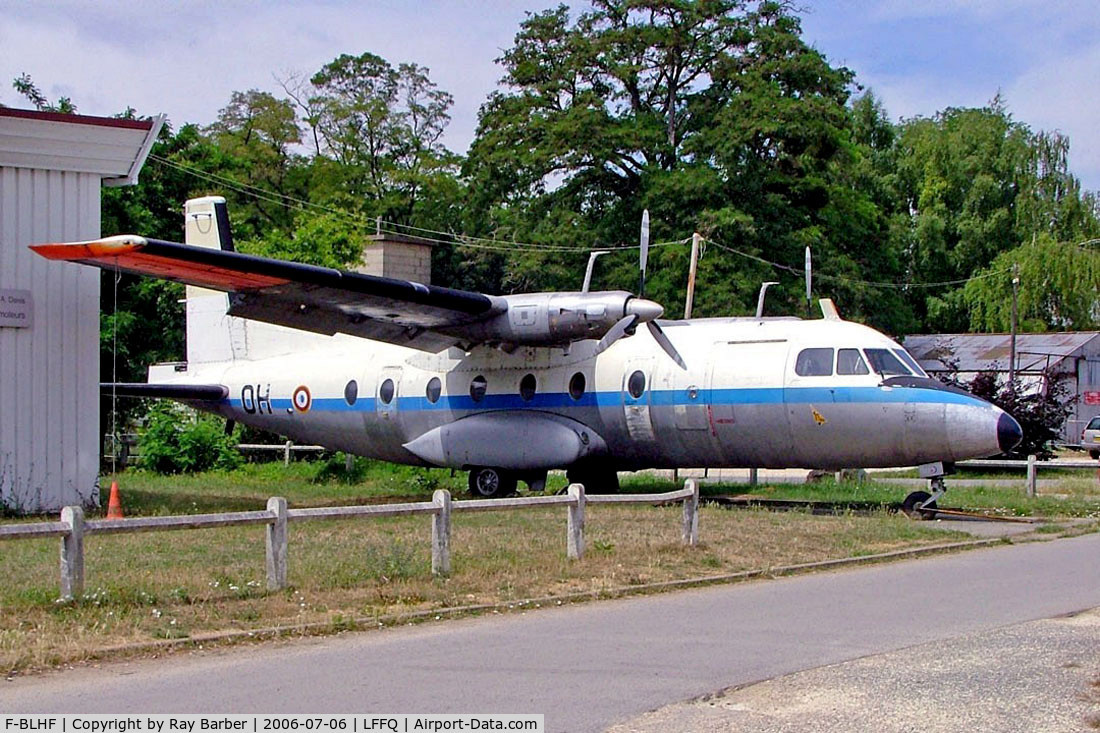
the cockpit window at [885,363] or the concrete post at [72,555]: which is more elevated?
the cockpit window at [885,363]

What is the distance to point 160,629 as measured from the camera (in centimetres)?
950

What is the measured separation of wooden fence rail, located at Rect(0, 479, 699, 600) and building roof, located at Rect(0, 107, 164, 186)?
859 cm

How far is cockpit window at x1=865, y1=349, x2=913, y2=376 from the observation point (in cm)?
1895

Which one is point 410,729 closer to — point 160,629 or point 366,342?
point 160,629

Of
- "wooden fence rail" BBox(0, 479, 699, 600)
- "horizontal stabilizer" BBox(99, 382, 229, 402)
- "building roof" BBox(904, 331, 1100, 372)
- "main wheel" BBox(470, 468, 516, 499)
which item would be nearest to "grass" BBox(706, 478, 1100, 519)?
"main wheel" BBox(470, 468, 516, 499)

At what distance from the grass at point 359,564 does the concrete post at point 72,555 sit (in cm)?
12

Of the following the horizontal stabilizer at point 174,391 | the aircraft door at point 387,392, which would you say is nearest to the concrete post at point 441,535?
the aircraft door at point 387,392

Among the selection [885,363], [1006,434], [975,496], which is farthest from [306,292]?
[975,496]

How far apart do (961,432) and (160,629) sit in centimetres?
1212

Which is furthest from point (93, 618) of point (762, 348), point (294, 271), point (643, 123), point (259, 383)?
point (643, 123)

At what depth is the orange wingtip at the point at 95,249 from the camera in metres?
16.2

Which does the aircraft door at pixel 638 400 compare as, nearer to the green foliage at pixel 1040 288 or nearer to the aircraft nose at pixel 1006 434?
the aircraft nose at pixel 1006 434

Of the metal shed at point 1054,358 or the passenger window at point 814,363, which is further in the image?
the metal shed at point 1054,358

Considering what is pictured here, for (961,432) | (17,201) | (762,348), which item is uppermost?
(17,201)
